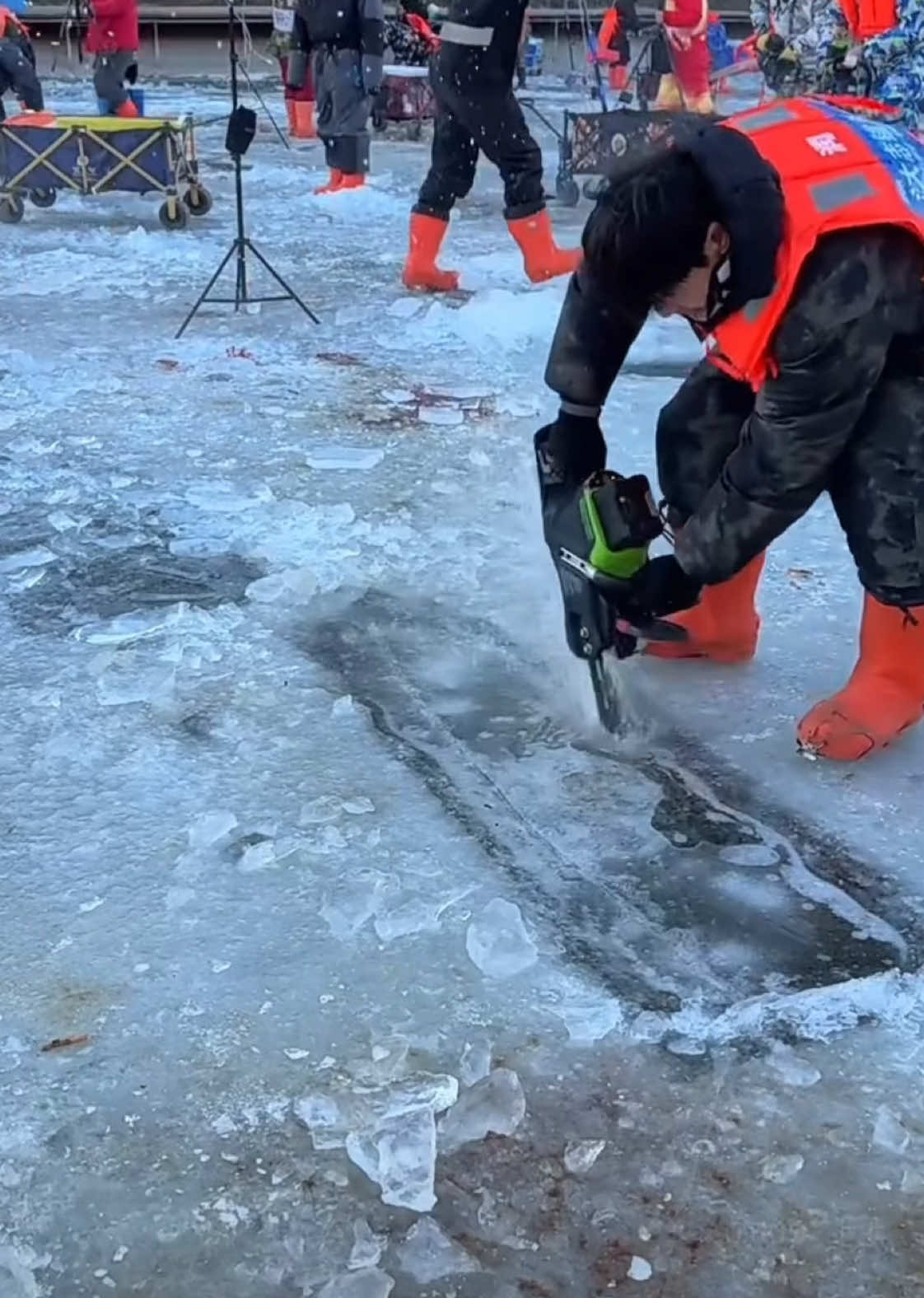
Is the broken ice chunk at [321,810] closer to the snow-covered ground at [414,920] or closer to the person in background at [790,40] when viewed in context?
the snow-covered ground at [414,920]

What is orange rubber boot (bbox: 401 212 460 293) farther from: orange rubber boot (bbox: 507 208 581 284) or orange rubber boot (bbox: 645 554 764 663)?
orange rubber boot (bbox: 645 554 764 663)

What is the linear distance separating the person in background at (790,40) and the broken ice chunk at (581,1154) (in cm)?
704

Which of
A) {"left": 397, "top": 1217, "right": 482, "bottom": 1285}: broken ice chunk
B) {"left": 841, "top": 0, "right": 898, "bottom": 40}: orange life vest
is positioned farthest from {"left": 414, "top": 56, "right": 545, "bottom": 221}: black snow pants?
{"left": 397, "top": 1217, "right": 482, "bottom": 1285}: broken ice chunk

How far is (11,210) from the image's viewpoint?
24.2 feet

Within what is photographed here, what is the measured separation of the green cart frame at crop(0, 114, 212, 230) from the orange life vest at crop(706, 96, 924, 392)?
548cm

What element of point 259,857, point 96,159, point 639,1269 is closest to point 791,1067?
point 639,1269

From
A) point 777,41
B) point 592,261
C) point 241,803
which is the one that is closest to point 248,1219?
point 241,803

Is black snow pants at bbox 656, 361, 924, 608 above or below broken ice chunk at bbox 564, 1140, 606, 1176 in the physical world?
above

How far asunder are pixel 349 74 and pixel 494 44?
2838 millimetres

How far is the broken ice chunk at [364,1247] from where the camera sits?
1.56 metres

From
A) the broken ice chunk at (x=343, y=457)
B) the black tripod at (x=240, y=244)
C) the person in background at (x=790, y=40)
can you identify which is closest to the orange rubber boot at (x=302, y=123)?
the person in background at (x=790, y=40)

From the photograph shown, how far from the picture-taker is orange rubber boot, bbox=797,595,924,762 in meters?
2.51

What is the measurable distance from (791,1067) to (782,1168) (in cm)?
18

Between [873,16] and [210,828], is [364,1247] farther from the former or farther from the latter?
[873,16]
